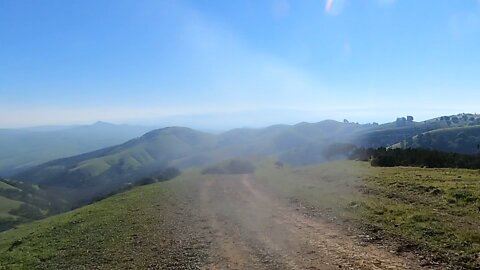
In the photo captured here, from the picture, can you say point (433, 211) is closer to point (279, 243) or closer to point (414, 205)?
point (414, 205)

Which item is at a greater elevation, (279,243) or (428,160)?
(428,160)

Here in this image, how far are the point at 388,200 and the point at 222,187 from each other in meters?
22.7

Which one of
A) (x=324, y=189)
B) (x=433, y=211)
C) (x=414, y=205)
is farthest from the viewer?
(x=324, y=189)

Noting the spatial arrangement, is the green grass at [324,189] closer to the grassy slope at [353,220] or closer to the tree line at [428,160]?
the grassy slope at [353,220]

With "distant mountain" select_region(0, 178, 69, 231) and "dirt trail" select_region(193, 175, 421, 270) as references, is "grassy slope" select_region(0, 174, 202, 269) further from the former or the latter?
"distant mountain" select_region(0, 178, 69, 231)

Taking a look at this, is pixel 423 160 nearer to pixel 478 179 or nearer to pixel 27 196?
pixel 478 179

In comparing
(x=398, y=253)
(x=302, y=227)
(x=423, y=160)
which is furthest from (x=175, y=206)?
(x=423, y=160)

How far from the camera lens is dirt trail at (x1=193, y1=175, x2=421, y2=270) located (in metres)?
15.9

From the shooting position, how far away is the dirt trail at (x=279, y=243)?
15.9 meters

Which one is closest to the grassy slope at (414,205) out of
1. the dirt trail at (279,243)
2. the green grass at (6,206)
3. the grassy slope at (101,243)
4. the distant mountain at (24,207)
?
the dirt trail at (279,243)

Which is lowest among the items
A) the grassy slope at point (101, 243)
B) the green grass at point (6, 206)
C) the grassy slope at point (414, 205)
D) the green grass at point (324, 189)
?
the green grass at point (6, 206)

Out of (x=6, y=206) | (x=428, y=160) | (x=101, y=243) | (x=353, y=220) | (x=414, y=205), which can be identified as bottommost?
(x=6, y=206)

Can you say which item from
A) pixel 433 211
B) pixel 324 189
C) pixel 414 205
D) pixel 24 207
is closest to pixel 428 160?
pixel 324 189

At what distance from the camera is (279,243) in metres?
19.5
